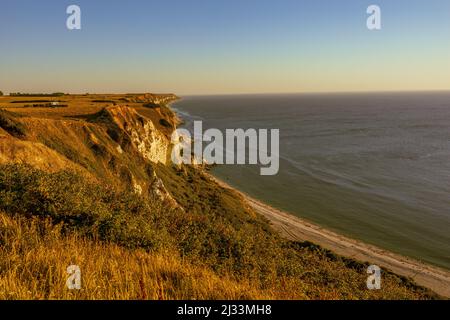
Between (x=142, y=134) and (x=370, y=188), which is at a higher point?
(x=142, y=134)

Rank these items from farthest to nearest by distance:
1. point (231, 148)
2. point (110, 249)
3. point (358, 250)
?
1. point (231, 148)
2. point (358, 250)
3. point (110, 249)

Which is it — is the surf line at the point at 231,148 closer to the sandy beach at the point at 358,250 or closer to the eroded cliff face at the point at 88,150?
the eroded cliff face at the point at 88,150

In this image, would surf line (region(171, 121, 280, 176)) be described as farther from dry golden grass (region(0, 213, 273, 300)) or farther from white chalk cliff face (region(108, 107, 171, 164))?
dry golden grass (region(0, 213, 273, 300))

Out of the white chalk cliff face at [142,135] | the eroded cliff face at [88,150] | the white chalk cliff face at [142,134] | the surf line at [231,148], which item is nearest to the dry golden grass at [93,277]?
the eroded cliff face at [88,150]

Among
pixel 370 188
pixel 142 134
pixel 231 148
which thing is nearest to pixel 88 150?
pixel 142 134

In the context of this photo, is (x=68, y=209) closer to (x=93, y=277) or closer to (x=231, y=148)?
(x=93, y=277)
